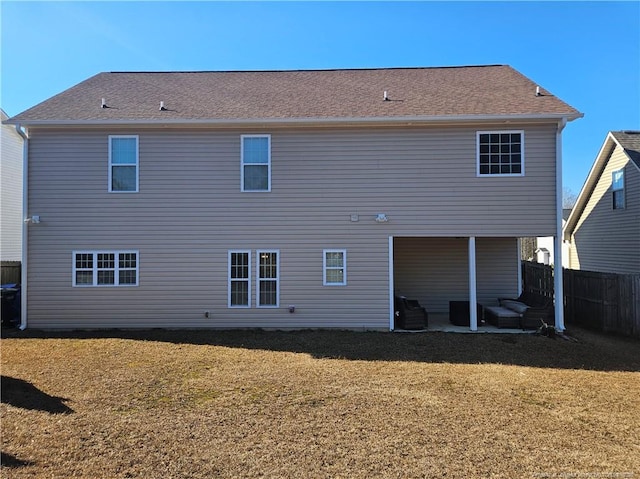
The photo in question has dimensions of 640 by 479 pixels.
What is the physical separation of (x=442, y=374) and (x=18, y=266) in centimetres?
1468

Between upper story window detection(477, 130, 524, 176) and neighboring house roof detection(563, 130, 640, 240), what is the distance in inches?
253

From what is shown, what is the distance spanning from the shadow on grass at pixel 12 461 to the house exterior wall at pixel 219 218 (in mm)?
6514

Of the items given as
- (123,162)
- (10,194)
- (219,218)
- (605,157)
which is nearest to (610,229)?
(605,157)

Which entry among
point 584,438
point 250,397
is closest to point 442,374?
point 584,438

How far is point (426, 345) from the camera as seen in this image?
344 inches

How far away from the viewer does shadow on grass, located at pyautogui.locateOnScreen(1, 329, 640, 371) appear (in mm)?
7738

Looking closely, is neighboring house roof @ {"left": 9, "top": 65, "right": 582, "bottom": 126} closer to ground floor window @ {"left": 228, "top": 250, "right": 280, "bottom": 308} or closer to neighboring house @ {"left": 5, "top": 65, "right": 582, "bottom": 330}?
neighboring house @ {"left": 5, "top": 65, "right": 582, "bottom": 330}

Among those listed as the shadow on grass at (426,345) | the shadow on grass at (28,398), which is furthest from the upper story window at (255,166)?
the shadow on grass at (28,398)

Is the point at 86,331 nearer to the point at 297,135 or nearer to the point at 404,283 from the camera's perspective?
the point at 297,135

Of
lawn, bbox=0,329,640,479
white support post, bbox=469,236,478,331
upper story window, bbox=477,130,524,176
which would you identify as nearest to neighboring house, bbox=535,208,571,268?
upper story window, bbox=477,130,524,176

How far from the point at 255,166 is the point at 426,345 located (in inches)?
243

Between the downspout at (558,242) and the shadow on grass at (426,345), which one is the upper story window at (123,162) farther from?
the downspout at (558,242)

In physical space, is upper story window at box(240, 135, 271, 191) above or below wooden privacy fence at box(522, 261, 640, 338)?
above

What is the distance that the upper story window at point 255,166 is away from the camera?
34.3 ft
